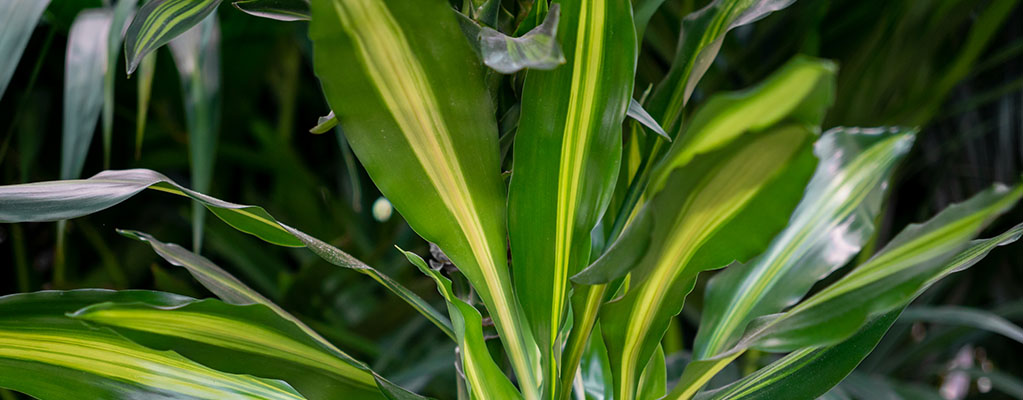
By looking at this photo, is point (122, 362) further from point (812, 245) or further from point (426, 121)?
point (812, 245)

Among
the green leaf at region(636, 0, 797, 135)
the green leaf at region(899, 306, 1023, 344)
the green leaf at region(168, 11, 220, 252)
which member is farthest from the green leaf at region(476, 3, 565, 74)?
the green leaf at region(899, 306, 1023, 344)

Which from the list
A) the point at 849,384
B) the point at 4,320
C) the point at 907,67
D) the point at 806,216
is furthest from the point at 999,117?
the point at 4,320

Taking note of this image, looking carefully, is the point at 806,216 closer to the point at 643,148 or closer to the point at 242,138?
the point at 643,148

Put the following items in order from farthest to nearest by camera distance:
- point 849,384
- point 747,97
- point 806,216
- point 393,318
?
point 393,318, point 849,384, point 806,216, point 747,97

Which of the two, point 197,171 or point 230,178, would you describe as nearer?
point 197,171

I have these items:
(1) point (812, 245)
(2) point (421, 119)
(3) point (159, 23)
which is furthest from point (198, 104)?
(1) point (812, 245)
